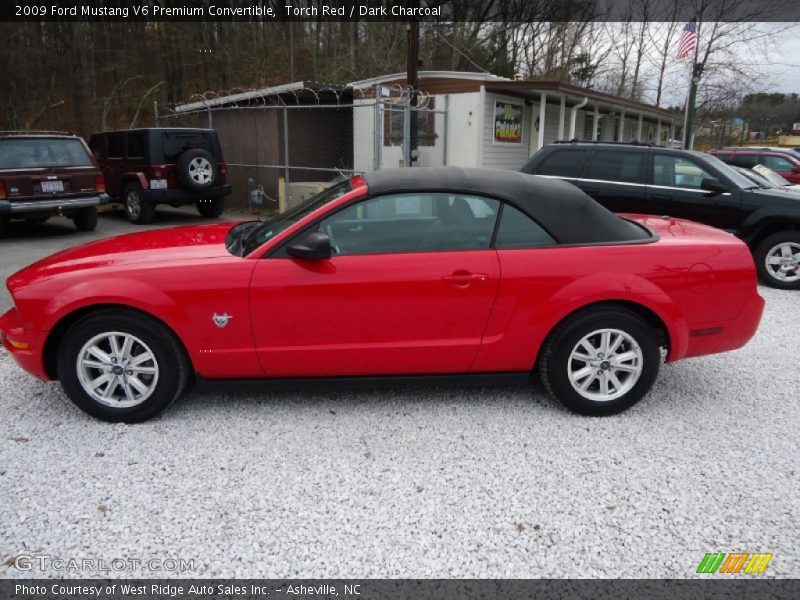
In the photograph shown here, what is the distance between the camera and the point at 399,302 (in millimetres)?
3488

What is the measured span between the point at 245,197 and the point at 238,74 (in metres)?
11.8

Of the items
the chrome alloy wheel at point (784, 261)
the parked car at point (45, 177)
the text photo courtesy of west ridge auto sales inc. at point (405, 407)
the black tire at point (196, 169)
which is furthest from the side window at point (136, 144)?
the chrome alloy wheel at point (784, 261)

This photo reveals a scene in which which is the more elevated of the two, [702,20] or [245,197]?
[702,20]

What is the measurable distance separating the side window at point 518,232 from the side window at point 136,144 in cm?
1016

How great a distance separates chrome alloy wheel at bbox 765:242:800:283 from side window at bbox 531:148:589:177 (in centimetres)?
264

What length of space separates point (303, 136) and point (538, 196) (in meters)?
13.0

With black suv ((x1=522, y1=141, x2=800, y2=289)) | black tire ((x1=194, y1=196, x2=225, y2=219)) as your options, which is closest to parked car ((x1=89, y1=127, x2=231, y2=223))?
black tire ((x1=194, y1=196, x2=225, y2=219))

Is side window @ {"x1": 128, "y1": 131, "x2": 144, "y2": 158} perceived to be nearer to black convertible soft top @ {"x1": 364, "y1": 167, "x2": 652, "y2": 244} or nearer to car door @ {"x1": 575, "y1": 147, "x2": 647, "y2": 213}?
car door @ {"x1": 575, "y1": 147, "x2": 647, "y2": 213}

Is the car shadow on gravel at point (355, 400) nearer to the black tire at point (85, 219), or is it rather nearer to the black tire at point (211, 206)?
the black tire at point (85, 219)

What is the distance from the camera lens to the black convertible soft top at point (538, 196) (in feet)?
12.0

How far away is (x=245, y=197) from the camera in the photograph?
51.8 ft

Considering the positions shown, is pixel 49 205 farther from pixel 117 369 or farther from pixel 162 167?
pixel 117 369

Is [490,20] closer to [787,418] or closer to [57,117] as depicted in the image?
[57,117]

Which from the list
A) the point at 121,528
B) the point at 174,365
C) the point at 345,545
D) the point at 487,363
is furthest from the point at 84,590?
the point at 487,363
